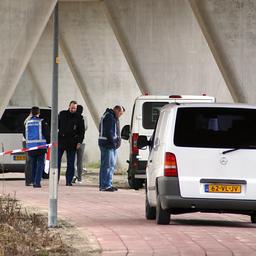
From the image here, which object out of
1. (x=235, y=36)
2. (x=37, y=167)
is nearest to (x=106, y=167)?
(x=37, y=167)

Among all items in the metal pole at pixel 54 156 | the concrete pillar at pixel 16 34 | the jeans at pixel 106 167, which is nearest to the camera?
the metal pole at pixel 54 156

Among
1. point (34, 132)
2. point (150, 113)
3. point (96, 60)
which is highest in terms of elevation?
point (96, 60)

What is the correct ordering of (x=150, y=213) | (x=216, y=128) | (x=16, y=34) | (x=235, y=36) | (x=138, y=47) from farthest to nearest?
1. (x=138, y=47)
2. (x=235, y=36)
3. (x=16, y=34)
4. (x=150, y=213)
5. (x=216, y=128)

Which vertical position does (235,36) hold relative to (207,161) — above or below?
above

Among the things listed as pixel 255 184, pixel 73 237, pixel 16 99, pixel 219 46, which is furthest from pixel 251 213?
pixel 16 99

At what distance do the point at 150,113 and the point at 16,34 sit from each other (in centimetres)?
331

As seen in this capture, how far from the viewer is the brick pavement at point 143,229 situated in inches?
487

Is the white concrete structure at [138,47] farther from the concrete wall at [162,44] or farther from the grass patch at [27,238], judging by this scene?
the grass patch at [27,238]

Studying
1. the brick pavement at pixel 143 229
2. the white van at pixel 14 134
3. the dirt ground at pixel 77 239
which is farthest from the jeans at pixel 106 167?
the dirt ground at pixel 77 239

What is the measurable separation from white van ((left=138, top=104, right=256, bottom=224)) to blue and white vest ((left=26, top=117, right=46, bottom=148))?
995 cm

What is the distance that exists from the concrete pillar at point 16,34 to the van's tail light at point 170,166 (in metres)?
9.24

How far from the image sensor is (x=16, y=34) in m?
23.8

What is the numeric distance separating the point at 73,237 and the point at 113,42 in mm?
36284

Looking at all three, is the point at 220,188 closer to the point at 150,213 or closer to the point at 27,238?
the point at 150,213
